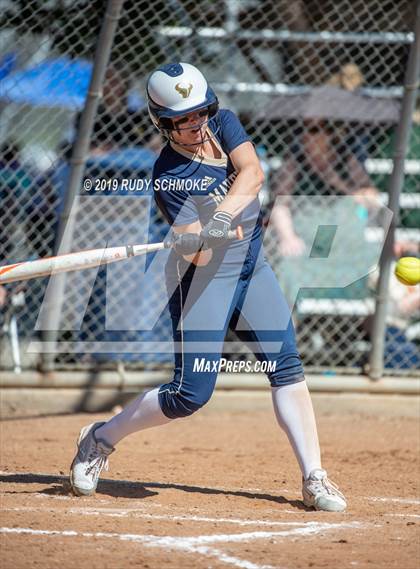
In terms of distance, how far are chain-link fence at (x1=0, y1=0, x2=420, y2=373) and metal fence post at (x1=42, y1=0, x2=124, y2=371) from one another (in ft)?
0.44

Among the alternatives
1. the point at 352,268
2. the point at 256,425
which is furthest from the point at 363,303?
the point at 256,425

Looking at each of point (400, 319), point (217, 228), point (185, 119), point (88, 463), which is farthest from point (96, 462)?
point (400, 319)

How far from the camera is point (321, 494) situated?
174 inches

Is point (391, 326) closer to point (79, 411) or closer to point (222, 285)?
point (79, 411)

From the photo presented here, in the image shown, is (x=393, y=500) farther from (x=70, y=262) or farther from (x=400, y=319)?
(x=400, y=319)

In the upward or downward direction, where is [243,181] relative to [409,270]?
upward

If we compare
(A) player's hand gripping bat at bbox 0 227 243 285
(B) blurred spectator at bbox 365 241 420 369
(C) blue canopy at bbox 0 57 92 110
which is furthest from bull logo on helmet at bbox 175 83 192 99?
(B) blurred spectator at bbox 365 241 420 369

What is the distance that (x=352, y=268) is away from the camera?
24.9 ft

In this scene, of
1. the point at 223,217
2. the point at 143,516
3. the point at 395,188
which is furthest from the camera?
the point at 395,188

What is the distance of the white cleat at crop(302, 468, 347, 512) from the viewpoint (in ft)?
14.4

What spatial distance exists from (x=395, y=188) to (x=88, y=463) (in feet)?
11.2

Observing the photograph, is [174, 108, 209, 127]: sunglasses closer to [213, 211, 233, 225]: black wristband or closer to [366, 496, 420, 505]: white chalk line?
[213, 211, 233, 225]: black wristband

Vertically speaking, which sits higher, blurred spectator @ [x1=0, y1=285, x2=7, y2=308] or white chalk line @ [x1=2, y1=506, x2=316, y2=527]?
white chalk line @ [x1=2, y1=506, x2=316, y2=527]

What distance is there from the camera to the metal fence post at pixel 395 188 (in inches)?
271
